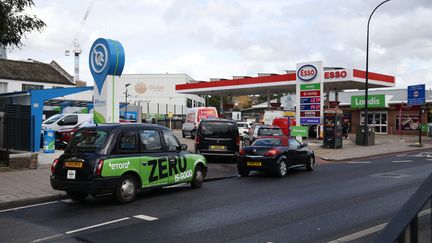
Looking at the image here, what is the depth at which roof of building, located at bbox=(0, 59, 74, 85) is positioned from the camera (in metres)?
43.8

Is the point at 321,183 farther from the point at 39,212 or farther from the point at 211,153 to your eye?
the point at 39,212

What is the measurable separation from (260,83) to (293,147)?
22.9 metres

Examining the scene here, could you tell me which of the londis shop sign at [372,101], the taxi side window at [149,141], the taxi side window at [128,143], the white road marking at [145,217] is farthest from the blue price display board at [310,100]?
the white road marking at [145,217]

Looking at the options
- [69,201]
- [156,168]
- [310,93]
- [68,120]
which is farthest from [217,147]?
[310,93]

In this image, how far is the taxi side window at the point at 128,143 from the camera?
30.0 feet

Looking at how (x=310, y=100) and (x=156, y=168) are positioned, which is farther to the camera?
(x=310, y=100)

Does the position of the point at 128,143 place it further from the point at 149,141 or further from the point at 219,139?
the point at 219,139

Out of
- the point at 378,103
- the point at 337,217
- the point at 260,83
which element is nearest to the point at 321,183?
the point at 337,217

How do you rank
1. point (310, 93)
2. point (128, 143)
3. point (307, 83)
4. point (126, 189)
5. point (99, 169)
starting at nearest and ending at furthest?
point (99, 169)
point (126, 189)
point (128, 143)
point (310, 93)
point (307, 83)

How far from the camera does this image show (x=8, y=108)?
51.8ft

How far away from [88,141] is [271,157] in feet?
21.2

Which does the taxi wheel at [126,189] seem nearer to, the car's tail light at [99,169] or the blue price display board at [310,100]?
the car's tail light at [99,169]

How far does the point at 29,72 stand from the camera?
1821 inches

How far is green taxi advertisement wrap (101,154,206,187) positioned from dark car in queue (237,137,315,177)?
306cm
